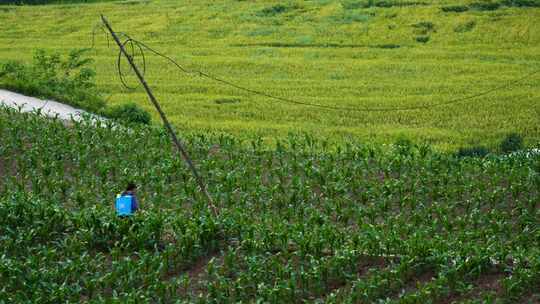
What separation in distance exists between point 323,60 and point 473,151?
11.7 m

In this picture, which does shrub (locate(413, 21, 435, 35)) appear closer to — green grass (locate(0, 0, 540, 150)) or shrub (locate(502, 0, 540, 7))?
green grass (locate(0, 0, 540, 150))

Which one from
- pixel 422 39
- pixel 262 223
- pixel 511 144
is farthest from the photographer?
pixel 422 39

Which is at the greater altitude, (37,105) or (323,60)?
(37,105)

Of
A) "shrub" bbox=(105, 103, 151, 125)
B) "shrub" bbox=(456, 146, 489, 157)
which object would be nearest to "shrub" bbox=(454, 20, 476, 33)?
"shrub" bbox=(456, 146, 489, 157)

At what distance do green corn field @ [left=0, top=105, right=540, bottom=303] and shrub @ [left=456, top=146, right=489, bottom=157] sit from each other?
0.98 metres

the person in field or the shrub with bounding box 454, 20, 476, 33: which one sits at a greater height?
the person in field

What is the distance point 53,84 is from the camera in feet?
89.4

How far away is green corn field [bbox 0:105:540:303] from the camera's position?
13.4 m

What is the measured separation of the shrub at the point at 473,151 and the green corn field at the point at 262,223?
98 cm

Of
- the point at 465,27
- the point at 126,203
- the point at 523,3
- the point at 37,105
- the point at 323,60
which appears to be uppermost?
the point at 523,3

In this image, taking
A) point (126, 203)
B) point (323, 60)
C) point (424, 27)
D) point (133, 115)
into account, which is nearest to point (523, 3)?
point (424, 27)

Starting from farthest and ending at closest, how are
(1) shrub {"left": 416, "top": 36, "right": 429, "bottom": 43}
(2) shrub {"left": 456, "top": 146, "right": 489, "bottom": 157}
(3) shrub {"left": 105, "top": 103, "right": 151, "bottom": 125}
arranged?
(1) shrub {"left": 416, "top": 36, "right": 429, "bottom": 43} → (3) shrub {"left": 105, "top": 103, "right": 151, "bottom": 125} → (2) shrub {"left": 456, "top": 146, "right": 489, "bottom": 157}

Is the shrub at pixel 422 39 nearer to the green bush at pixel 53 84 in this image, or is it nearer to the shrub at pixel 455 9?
the shrub at pixel 455 9

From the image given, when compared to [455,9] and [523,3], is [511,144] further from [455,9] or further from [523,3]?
[523,3]
